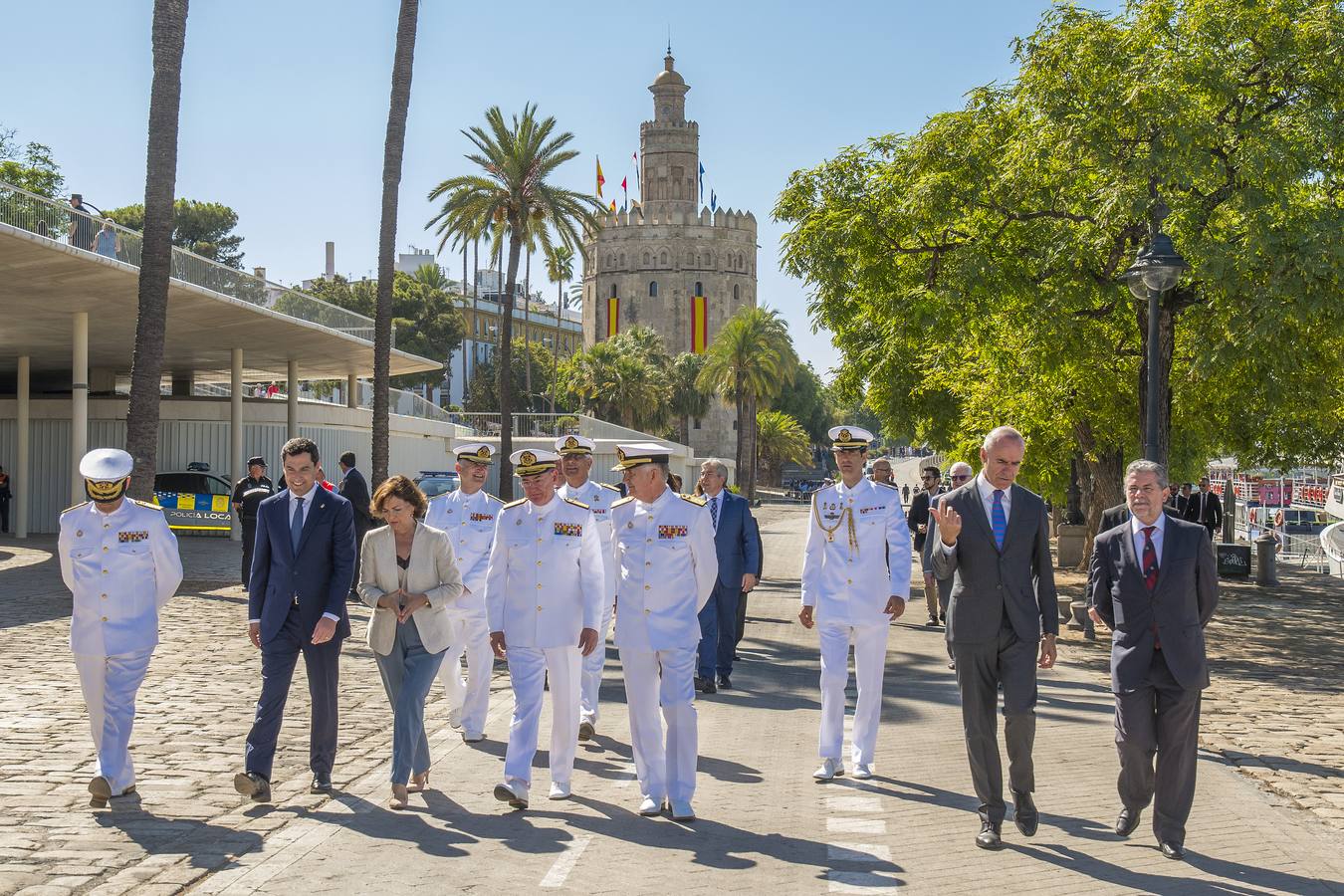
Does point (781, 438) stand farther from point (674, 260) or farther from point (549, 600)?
point (549, 600)

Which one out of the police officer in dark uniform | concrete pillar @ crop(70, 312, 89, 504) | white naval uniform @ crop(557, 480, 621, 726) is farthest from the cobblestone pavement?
concrete pillar @ crop(70, 312, 89, 504)

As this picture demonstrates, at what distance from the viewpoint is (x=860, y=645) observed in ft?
27.9

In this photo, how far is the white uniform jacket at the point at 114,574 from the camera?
292 inches

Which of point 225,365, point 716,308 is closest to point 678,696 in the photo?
point 225,365

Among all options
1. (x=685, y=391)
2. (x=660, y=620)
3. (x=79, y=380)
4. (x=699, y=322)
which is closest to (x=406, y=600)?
(x=660, y=620)

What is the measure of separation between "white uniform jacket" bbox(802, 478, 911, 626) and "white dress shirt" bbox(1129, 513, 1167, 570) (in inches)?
63.3

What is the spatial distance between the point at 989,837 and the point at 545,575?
266 cm

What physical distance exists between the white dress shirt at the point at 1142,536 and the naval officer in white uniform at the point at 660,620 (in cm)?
221

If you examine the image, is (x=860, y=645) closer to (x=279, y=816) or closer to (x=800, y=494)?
(x=279, y=816)

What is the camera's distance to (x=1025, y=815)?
270 inches

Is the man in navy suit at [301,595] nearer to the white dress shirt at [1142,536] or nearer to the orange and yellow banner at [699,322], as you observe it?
the white dress shirt at [1142,536]

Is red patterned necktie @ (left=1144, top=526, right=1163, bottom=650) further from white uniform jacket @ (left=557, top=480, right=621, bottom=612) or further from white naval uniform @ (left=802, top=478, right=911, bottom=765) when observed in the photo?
white uniform jacket @ (left=557, top=480, right=621, bottom=612)

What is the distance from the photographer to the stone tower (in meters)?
115

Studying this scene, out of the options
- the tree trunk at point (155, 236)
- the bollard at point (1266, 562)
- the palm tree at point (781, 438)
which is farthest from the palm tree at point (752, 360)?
the tree trunk at point (155, 236)
